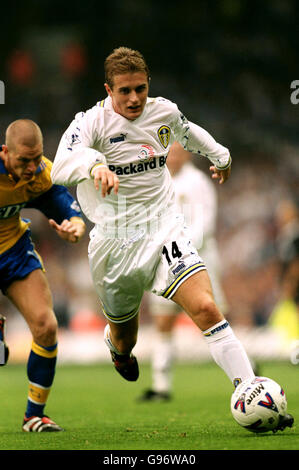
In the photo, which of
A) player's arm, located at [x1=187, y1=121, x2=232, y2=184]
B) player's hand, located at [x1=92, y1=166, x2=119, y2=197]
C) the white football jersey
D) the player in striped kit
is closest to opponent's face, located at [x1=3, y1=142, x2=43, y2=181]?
the player in striped kit

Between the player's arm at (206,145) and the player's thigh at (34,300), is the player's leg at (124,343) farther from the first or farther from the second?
the player's arm at (206,145)

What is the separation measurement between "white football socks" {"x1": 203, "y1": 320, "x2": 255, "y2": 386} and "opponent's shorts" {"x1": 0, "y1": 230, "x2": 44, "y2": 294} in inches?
64.7

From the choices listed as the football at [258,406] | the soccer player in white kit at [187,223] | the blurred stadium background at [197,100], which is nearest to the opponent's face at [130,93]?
the football at [258,406]

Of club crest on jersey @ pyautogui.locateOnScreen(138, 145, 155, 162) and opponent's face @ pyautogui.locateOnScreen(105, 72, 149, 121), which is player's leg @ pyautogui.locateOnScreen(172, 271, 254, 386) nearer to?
club crest on jersey @ pyautogui.locateOnScreen(138, 145, 155, 162)

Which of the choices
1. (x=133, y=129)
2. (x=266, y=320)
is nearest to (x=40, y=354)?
(x=133, y=129)

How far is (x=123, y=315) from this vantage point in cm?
625

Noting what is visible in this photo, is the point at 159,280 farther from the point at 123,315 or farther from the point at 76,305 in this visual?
the point at 76,305

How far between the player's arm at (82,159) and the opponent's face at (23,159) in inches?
15.2

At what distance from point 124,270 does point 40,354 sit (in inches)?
37.5

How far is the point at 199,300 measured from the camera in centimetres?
530

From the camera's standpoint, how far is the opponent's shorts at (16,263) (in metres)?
6.21

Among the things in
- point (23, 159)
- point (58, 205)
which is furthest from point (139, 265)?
point (23, 159)

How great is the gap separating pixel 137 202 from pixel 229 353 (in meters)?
1.29

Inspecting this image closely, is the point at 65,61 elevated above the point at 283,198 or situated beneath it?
elevated above
